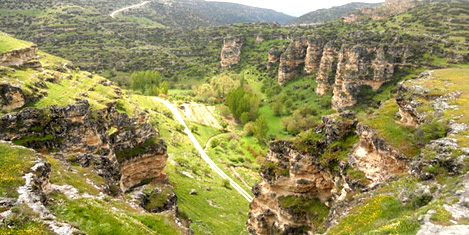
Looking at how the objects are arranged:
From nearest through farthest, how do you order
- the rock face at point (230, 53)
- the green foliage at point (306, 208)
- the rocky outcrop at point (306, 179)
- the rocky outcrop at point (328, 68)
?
the green foliage at point (306, 208) < the rocky outcrop at point (306, 179) < the rocky outcrop at point (328, 68) < the rock face at point (230, 53)

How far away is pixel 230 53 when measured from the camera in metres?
188

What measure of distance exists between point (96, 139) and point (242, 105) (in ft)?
254

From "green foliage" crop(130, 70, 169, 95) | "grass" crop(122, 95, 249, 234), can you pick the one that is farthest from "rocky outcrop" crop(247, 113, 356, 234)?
"green foliage" crop(130, 70, 169, 95)

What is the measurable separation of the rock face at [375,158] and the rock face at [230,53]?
16066 centimetres

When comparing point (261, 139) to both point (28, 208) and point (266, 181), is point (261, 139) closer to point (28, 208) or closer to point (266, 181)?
point (266, 181)

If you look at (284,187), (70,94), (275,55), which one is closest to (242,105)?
(70,94)

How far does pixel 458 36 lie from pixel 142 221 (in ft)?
462

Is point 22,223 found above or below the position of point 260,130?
above

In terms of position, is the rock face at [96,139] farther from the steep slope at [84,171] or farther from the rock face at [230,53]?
the rock face at [230,53]

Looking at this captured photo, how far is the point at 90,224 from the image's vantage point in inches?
661

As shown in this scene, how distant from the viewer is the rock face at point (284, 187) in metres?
34.8

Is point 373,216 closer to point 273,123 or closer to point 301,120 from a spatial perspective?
point 301,120

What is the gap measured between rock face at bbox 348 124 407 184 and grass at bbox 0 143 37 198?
28462mm

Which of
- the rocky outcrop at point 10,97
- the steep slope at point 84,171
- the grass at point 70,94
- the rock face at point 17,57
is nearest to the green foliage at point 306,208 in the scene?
the steep slope at point 84,171
